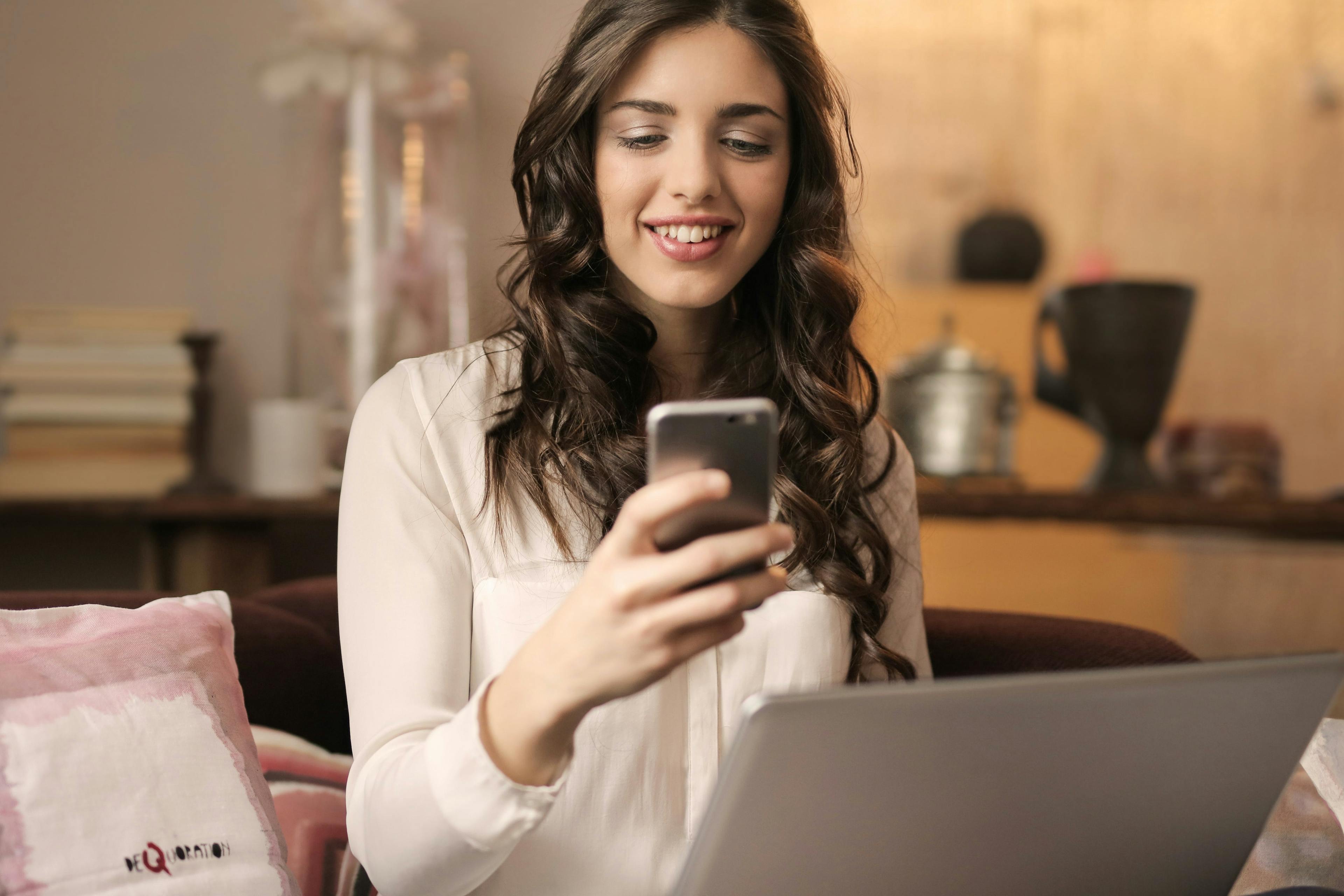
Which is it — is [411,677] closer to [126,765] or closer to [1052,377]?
[126,765]

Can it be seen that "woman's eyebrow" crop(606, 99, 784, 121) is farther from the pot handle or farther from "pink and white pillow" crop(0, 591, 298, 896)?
the pot handle

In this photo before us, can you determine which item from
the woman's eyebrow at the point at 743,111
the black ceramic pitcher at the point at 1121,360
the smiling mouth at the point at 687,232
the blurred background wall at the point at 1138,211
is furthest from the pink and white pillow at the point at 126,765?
the blurred background wall at the point at 1138,211

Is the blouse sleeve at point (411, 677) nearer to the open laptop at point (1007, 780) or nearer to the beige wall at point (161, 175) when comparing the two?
the open laptop at point (1007, 780)

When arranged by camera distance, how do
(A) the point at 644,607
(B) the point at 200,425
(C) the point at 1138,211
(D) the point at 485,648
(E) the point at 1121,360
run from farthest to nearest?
1. (C) the point at 1138,211
2. (E) the point at 1121,360
3. (B) the point at 200,425
4. (D) the point at 485,648
5. (A) the point at 644,607

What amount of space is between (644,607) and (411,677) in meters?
0.37

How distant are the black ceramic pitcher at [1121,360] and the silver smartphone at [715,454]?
1626mm

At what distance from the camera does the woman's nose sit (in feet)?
3.31

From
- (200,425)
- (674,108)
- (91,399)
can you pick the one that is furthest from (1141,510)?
→ (91,399)

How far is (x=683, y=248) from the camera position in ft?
3.41

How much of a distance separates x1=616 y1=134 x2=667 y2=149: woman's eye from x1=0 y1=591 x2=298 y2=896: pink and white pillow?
547 mm

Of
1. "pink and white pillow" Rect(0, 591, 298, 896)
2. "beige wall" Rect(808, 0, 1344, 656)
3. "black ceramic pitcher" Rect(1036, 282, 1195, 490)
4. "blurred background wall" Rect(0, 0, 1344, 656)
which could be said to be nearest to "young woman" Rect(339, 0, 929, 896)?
"pink and white pillow" Rect(0, 591, 298, 896)

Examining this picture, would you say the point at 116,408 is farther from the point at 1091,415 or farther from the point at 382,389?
the point at 1091,415

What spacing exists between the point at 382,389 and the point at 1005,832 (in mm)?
648

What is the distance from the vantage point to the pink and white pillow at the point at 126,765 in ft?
2.77
